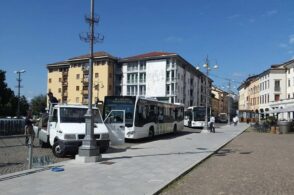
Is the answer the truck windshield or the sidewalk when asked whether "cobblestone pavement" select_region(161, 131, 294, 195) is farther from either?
the truck windshield

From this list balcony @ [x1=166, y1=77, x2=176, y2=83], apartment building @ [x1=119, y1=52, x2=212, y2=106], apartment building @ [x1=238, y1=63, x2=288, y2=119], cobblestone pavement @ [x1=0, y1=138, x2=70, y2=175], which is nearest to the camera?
cobblestone pavement @ [x1=0, y1=138, x2=70, y2=175]

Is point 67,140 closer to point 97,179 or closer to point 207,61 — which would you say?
point 97,179

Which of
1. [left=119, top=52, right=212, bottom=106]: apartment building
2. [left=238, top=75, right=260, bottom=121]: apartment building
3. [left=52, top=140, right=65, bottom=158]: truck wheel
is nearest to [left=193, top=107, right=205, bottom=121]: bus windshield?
[left=52, top=140, right=65, bottom=158]: truck wheel

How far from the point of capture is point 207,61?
39594 millimetres

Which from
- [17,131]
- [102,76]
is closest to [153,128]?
[17,131]

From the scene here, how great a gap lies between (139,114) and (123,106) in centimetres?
108

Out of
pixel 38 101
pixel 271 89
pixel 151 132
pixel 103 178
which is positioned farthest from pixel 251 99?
pixel 103 178

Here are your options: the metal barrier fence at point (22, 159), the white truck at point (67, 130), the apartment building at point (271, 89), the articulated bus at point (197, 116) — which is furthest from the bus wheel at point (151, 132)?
the apartment building at point (271, 89)

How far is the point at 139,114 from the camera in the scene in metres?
23.1

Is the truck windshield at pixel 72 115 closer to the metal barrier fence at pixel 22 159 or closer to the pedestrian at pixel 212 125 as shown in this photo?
the metal barrier fence at pixel 22 159

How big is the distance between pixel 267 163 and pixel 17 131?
17279 millimetres

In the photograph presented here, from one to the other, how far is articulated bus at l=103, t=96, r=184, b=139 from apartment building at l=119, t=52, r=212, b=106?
5509 centimetres

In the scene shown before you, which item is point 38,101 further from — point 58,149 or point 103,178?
point 103,178

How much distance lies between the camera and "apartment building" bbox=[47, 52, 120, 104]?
92.4m
